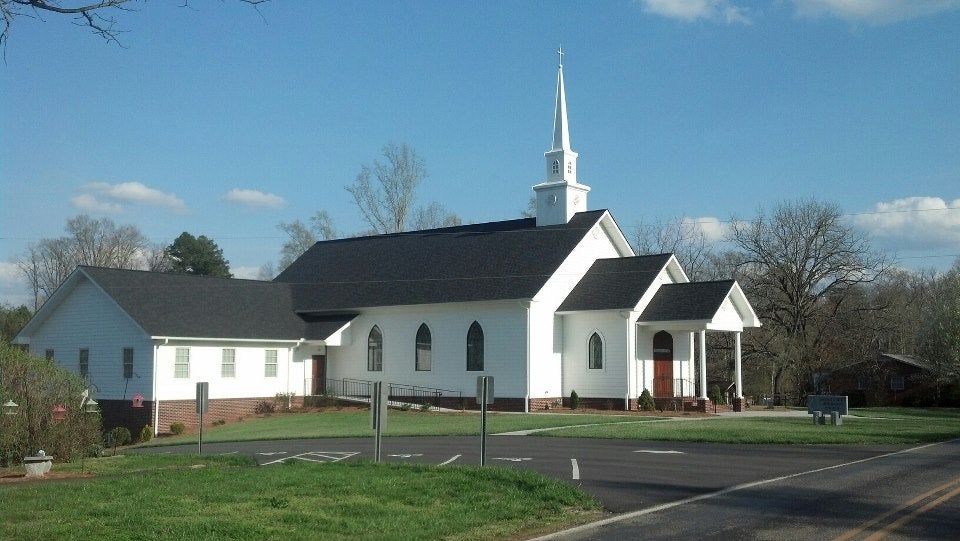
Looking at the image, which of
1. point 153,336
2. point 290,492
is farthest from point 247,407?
point 290,492

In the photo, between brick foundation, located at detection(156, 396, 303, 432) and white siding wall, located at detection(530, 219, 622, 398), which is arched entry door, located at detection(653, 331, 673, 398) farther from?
brick foundation, located at detection(156, 396, 303, 432)

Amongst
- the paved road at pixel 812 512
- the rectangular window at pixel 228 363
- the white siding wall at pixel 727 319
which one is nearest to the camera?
the paved road at pixel 812 512

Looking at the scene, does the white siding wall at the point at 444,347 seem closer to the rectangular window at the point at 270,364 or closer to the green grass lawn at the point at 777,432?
the rectangular window at the point at 270,364

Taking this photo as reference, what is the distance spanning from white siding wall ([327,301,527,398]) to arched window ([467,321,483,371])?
0.66ft

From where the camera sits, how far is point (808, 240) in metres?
59.3

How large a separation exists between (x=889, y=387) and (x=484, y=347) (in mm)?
35176

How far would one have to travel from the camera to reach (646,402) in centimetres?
4072

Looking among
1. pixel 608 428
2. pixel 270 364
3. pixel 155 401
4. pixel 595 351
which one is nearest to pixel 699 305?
pixel 595 351

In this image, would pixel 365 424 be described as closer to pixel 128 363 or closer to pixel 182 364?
pixel 182 364

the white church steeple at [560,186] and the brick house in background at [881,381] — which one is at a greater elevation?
the white church steeple at [560,186]

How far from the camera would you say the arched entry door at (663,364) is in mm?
43031

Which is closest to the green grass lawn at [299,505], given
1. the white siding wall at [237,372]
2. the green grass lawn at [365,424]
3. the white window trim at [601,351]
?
the green grass lawn at [365,424]

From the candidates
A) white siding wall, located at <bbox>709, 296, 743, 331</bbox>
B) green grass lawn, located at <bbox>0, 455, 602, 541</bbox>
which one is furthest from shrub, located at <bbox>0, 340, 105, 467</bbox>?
white siding wall, located at <bbox>709, 296, 743, 331</bbox>

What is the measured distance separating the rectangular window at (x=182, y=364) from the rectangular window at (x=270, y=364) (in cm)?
438
